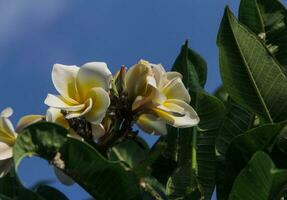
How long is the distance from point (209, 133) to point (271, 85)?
0.52 feet

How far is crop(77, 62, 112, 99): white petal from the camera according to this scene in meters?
1.32

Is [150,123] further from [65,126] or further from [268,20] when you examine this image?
[268,20]

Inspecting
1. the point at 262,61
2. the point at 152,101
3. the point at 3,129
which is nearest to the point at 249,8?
the point at 262,61

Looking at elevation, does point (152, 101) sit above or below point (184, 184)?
above

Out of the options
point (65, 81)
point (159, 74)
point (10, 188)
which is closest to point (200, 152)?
point (159, 74)

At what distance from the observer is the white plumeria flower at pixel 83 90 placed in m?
1.27

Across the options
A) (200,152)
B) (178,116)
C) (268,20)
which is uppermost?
(268,20)

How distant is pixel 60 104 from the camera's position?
131cm

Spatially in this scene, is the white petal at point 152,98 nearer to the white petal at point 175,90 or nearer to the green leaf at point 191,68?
the white petal at point 175,90

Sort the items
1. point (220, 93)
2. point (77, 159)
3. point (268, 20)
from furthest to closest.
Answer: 1. point (220, 93)
2. point (268, 20)
3. point (77, 159)

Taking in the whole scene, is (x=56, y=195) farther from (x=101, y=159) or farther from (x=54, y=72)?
(x=54, y=72)

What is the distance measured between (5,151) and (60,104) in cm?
13

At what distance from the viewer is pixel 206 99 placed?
145cm

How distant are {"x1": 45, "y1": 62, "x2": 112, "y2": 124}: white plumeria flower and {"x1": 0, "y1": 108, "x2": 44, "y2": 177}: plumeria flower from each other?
0.21ft
